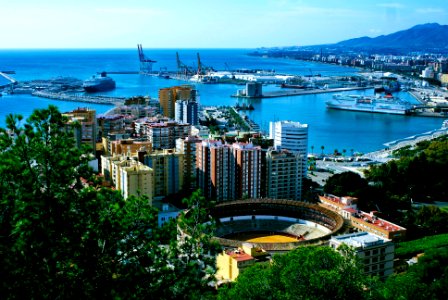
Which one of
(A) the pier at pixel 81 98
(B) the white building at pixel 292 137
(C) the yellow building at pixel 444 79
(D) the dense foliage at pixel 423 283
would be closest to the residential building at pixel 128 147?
(B) the white building at pixel 292 137

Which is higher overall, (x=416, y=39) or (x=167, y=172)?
(x=416, y=39)

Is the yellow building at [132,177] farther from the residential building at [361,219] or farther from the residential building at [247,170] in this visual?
the residential building at [361,219]

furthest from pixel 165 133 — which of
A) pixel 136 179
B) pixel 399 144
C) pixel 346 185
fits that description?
pixel 399 144

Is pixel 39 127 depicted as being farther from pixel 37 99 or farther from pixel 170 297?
pixel 37 99

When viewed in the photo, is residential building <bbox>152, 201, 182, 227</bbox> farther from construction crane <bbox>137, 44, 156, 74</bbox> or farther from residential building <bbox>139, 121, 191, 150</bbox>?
construction crane <bbox>137, 44, 156, 74</bbox>

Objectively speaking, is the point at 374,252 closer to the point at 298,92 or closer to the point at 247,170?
the point at 247,170

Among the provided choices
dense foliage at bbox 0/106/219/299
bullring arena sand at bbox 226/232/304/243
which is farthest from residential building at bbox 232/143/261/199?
dense foliage at bbox 0/106/219/299
